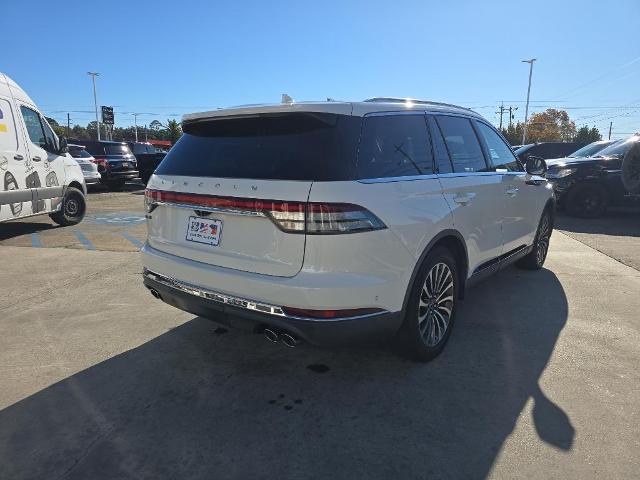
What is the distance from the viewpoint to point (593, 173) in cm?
1038

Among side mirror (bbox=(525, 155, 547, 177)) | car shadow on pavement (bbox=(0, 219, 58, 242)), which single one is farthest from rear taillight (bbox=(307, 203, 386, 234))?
car shadow on pavement (bbox=(0, 219, 58, 242))

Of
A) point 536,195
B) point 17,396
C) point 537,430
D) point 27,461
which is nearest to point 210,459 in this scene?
point 27,461

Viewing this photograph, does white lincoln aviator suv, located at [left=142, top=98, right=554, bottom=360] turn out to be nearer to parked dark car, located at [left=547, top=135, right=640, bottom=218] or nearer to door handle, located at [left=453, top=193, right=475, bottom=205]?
door handle, located at [left=453, top=193, right=475, bottom=205]

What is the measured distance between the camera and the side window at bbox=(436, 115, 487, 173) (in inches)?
143

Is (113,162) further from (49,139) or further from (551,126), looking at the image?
(551,126)

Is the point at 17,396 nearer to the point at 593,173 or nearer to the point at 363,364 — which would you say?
the point at 363,364

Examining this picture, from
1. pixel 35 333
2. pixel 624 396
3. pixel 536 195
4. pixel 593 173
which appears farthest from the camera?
pixel 593 173

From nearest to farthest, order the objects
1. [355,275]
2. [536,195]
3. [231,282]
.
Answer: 1. [355,275]
2. [231,282]
3. [536,195]

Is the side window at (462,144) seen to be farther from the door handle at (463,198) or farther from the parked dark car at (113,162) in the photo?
the parked dark car at (113,162)

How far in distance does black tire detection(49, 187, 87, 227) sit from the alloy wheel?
7671 mm

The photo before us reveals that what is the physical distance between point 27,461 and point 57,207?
→ 706 centimetres

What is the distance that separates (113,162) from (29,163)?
9804 mm

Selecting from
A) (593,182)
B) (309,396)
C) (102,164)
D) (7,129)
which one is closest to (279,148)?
(309,396)

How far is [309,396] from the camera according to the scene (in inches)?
114
